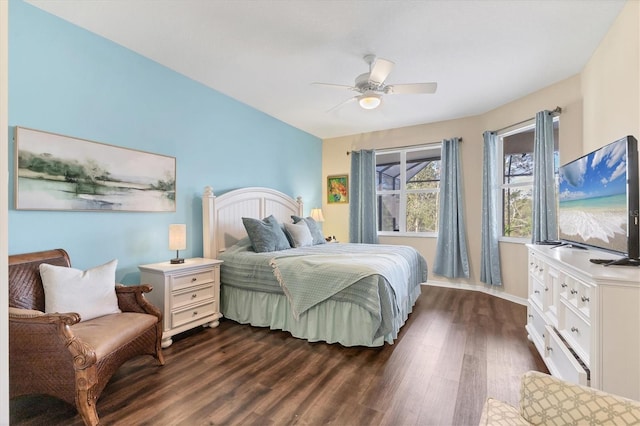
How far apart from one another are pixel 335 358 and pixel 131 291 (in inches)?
65.7

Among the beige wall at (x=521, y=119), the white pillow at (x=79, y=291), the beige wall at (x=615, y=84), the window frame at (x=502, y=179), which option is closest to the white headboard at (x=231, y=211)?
the white pillow at (x=79, y=291)

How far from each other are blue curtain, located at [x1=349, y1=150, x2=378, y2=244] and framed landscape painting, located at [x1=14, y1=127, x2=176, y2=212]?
127 inches

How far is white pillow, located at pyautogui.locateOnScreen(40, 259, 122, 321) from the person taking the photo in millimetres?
1880

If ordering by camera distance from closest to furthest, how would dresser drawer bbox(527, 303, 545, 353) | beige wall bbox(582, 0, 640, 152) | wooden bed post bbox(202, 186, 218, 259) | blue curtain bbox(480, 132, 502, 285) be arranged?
1. beige wall bbox(582, 0, 640, 152)
2. dresser drawer bbox(527, 303, 545, 353)
3. wooden bed post bbox(202, 186, 218, 259)
4. blue curtain bbox(480, 132, 502, 285)

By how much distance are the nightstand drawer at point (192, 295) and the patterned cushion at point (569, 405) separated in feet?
8.48

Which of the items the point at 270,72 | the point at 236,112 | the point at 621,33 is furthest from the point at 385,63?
the point at 236,112

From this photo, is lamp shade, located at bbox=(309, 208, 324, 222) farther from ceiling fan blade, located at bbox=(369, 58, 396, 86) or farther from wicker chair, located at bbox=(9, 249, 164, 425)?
wicker chair, located at bbox=(9, 249, 164, 425)

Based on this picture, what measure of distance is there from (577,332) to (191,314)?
2939mm

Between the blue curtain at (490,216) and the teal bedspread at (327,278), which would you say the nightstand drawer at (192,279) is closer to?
the teal bedspread at (327,278)

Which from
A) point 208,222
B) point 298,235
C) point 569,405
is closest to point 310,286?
point 298,235

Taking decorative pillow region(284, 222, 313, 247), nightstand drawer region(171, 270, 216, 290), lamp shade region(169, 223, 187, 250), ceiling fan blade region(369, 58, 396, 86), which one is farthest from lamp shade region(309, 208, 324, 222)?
ceiling fan blade region(369, 58, 396, 86)

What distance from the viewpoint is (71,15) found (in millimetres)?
2227

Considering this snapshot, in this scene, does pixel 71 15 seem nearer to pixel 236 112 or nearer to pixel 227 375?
pixel 236 112

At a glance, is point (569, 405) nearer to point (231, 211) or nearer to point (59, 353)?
point (59, 353)
